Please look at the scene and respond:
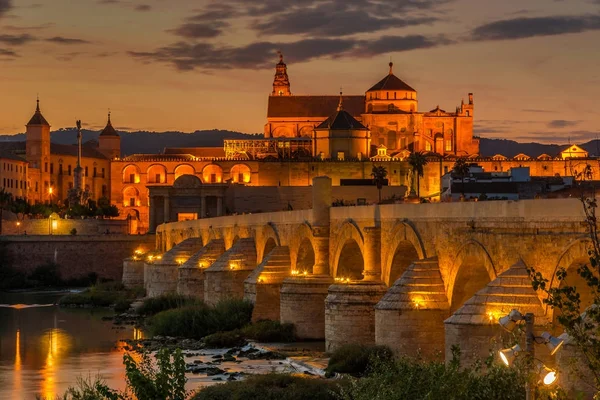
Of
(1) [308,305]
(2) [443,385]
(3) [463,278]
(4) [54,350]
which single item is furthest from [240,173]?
(2) [443,385]

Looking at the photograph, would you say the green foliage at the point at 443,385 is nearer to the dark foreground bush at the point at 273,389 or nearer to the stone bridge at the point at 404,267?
the stone bridge at the point at 404,267

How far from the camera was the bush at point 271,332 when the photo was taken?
35156mm

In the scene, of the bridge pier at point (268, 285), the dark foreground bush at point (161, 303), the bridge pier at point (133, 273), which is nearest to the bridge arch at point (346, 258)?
the bridge pier at point (268, 285)

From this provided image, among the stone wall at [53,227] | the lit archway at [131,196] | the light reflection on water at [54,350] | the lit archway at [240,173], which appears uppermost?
the lit archway at [240,173]

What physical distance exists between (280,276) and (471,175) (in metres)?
45.3

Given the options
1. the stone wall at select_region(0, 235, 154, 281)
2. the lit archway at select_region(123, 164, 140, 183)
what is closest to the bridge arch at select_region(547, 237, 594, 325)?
the stone wall at select_region(0, 235, 154, 281)

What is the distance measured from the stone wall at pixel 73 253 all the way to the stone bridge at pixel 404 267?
128 ft

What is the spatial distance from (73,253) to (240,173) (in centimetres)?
4015

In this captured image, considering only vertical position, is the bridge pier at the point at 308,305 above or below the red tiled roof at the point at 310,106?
below

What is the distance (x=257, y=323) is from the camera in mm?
37562

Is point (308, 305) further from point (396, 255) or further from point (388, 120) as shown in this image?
point (388, 120)

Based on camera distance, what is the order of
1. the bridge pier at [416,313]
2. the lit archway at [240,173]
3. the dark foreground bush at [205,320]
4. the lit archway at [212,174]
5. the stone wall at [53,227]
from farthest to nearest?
the lit archway at [212,174]
the lit archway at [240,173]
the stone wall at [53,227]
the dark foreground bush at [205,320]
the bridge pier at [416,313]

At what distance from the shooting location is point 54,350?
3891cm

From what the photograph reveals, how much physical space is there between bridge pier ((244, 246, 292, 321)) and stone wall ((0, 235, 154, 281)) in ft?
153
